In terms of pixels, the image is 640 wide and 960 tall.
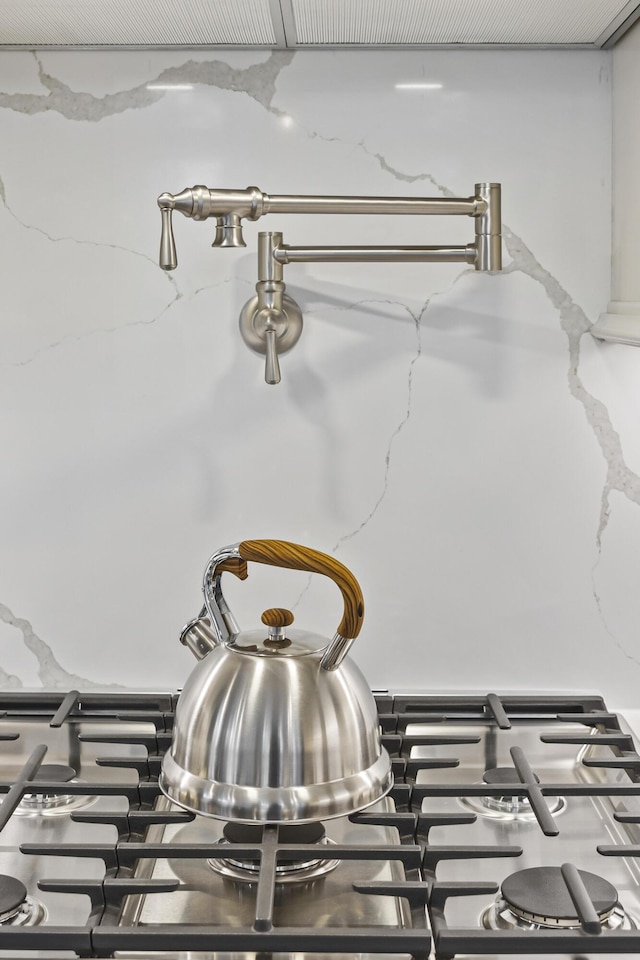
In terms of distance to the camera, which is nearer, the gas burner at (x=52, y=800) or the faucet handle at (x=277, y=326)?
the gas burner at (x=52, y=800)

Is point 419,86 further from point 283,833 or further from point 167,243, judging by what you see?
point 283,833

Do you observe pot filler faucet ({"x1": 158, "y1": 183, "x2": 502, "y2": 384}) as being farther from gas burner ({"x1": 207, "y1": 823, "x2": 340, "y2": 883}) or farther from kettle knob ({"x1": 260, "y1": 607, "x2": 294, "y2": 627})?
gas burner ({"x1": 207, "y1": 823, "x2": 340, "y2": 883})

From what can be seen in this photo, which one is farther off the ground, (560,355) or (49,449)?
(560,355)

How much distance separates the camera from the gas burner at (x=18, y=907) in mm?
867

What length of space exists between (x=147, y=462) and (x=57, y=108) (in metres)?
0.46

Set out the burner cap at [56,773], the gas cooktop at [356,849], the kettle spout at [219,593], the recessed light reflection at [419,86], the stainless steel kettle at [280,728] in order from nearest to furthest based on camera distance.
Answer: the gas cooktop at [356,849]
the stainless steel kettle at [280,728]
the kettle spout at [219,593]
the burner cap at [56,773]
the recessed light reflection at [419,86]

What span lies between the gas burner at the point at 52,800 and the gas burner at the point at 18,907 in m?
0.13

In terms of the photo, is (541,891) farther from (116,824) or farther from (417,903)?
(116,824)

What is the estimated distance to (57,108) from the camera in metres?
1.27

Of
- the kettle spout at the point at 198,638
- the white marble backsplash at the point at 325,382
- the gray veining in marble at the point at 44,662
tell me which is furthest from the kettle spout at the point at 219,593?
the gray veining in marble at the point at 44,662

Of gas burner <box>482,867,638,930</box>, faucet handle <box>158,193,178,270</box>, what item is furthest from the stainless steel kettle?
faucet handle <box>158,193,178,270</box>

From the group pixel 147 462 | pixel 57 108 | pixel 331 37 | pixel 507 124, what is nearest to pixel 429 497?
pixel 147 462

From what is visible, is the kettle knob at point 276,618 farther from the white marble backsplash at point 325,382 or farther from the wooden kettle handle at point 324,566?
the white marble backsplash at point 325,382

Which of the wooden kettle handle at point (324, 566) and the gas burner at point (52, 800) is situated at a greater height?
the wooden kettle handle at point (324, 566)
